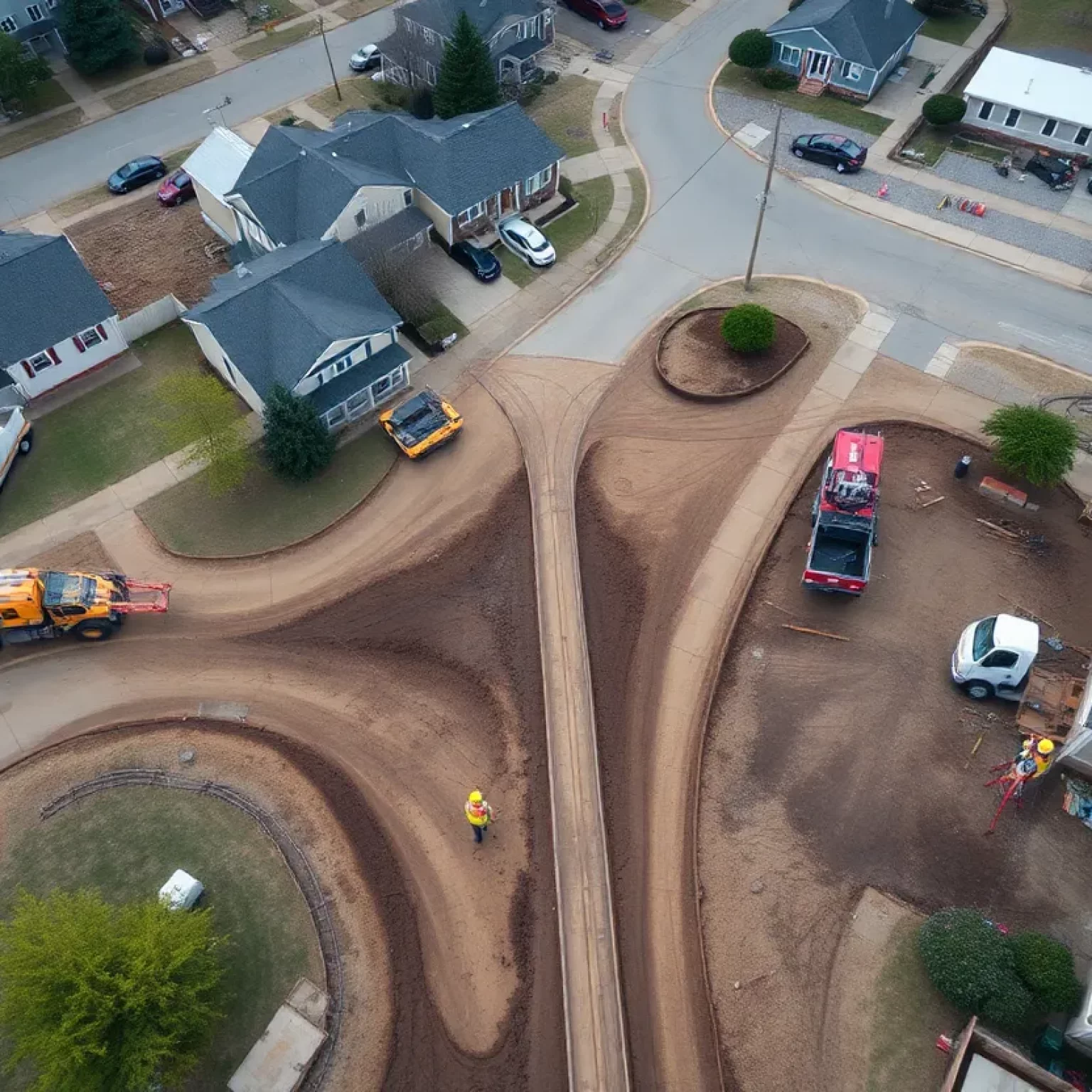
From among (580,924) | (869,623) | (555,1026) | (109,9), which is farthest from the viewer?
(109,9)

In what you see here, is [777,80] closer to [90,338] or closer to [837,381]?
[837,381]

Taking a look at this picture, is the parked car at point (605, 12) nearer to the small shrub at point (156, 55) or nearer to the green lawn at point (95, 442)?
the small shrub at point (156, 55)

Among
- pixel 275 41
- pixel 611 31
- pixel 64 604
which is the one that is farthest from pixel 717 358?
pixel 275 41

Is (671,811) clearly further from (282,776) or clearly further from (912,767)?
(282,776)

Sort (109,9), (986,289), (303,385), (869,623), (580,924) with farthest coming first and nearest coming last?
(109,9) → (986,289) → (303,385) → (869,623) → (580,924)

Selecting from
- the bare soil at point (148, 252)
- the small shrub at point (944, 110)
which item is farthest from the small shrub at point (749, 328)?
the bare soil at point (148, 252)

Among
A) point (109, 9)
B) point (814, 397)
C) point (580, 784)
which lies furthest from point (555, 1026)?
point (109, 9)
